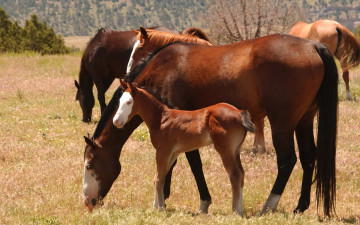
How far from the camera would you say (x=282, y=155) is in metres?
5.60

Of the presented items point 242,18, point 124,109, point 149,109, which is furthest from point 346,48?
point 242,18

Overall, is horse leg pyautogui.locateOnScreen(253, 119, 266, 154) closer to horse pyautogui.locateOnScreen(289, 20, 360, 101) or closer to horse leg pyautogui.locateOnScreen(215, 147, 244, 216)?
horse leg pyautogui.locateOnScreen(215, 147, 244, 216)

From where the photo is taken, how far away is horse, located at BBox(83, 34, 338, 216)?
215 inches

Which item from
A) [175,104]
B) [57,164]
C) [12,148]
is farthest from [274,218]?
[12,148]

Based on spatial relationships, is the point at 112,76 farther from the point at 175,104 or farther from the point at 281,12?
the point at 281,12

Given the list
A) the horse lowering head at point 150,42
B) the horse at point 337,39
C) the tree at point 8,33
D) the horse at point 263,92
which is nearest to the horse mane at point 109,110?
the horse at point 263,92

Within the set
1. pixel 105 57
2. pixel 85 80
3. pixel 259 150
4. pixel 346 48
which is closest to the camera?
pixel 259 150

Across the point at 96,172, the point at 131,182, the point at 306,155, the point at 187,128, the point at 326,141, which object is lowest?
the point at 131,182

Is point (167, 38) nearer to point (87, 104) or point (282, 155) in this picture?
point (282, 155)

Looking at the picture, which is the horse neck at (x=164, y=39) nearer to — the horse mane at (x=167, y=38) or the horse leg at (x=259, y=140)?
the horse mane at (x=167, y=38)

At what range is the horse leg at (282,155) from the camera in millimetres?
5500

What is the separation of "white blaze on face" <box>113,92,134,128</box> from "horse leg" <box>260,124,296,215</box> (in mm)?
1566

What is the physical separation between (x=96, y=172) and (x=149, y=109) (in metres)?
1.00

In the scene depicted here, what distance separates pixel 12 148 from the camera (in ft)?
29.5
